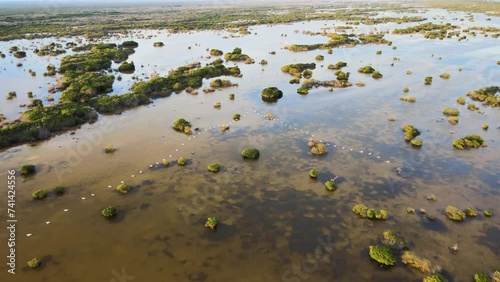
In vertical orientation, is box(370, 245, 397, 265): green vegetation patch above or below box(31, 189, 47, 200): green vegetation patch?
below

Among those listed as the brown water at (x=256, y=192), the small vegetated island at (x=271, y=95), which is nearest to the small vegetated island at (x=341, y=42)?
the brown water at (x=256, y=192)

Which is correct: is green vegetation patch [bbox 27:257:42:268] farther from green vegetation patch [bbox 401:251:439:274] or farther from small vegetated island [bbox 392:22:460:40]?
small vegetated island [bbox 392:22:460:40]

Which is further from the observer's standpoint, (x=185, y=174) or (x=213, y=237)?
(x=185, y=174)

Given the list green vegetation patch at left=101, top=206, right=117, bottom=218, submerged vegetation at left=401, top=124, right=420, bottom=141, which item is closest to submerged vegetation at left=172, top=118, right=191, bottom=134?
green vegetation patch at left=101, top=206, right=117, bottom=218

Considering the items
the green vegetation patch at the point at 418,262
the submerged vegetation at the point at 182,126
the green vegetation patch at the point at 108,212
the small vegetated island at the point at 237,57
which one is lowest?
the green vegetation patch at the point at 418,262

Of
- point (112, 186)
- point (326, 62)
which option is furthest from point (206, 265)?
point (326, 62)

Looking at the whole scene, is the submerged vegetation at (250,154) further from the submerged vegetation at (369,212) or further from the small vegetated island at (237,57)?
the small vegetated island at (237,57)

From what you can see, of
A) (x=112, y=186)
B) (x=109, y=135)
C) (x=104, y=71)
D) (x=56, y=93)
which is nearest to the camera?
(x=112, y=186)

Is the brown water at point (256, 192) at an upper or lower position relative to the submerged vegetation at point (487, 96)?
lower

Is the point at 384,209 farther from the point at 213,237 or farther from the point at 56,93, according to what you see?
the point at 56,93
